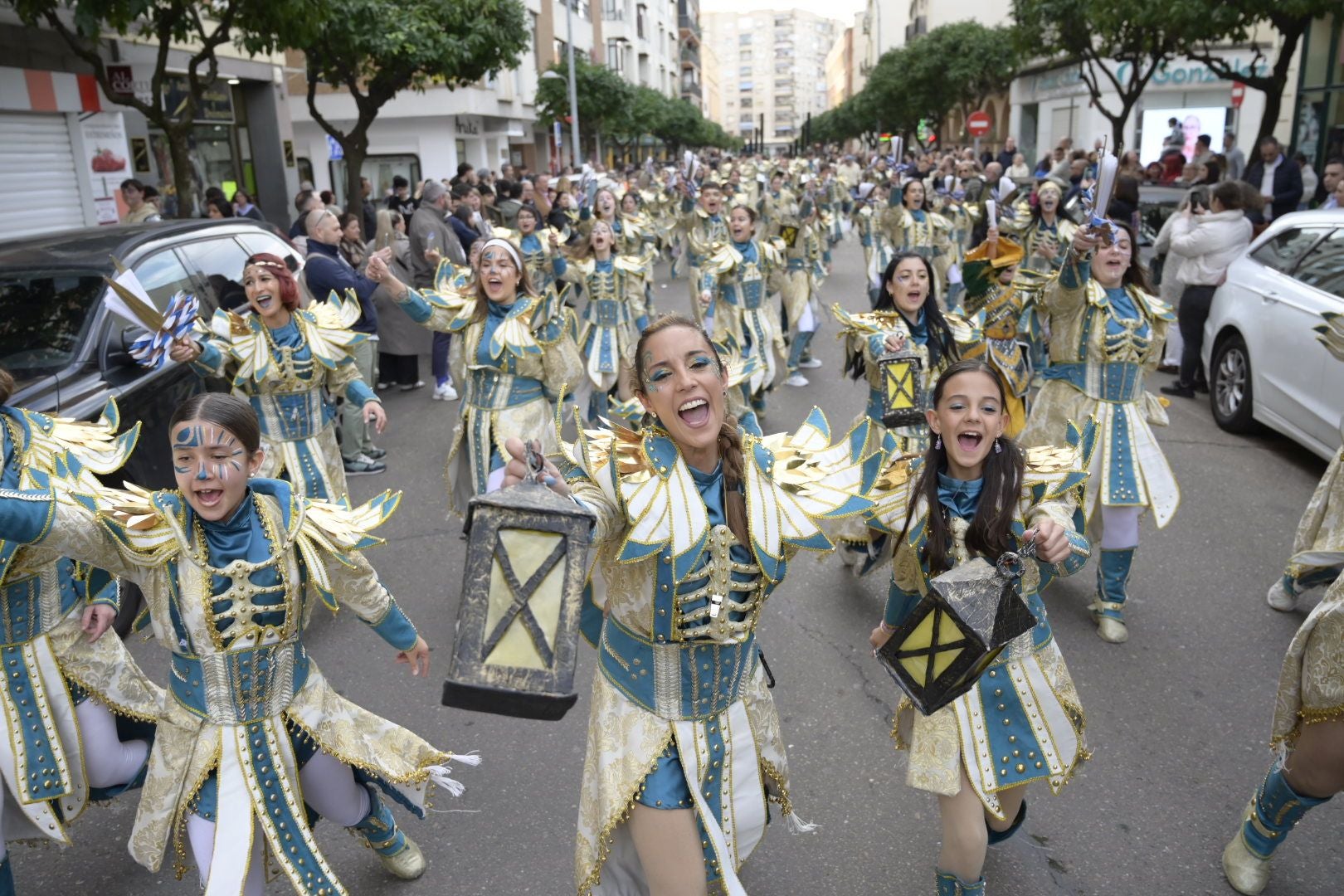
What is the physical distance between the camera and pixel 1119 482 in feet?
17.0

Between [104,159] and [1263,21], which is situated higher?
[1263,21]

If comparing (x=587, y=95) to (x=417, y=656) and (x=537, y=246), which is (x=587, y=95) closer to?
(x=537, y=246)

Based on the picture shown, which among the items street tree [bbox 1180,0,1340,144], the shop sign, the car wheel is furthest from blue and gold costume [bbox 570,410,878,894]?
the shop sign

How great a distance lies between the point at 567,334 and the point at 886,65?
48.9 m

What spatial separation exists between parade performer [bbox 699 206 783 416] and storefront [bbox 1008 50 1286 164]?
22.2m

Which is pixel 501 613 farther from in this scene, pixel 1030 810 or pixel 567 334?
pixel 567 334

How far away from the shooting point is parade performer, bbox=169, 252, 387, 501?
5211mm

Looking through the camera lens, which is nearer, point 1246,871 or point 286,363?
point 1246,871

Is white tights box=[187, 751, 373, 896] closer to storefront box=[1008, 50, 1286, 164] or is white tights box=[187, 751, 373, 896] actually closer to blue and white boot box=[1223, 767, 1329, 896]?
blue and white boot box=[1223, 767, 1329, 896]

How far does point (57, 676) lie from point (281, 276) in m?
2.58

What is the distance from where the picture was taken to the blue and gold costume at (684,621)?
2633mm

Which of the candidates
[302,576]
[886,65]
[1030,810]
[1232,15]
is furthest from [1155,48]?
[886,65]

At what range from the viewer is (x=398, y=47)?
51.5ft

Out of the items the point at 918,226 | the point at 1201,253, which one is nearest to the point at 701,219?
the point at 918,226
